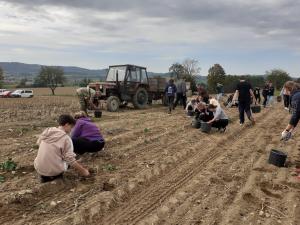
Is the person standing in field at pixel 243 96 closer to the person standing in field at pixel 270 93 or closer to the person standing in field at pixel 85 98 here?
the person standing in field at pixel 85 98

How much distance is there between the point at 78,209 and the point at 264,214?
2.43 metres

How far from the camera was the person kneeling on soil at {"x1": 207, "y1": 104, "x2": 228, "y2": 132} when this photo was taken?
11727 millimetres

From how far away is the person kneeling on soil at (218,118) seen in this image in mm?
11727

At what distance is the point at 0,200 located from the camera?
545 centimetres

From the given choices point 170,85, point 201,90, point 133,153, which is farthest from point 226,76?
point 133,153

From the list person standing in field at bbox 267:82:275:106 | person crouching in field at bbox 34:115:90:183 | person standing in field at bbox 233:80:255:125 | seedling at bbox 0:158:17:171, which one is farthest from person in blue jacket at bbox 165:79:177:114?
person crouching in field at bbox 34:115:90:183

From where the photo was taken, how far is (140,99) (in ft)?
66.0

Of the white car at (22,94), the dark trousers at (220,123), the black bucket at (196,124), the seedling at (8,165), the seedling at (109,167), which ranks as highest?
the dark trousers at (220,123)

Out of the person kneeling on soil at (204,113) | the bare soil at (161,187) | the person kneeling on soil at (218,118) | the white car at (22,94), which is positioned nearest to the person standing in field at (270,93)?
the person kneeling on soil at (204,113)

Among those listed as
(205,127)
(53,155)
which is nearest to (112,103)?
(205,127)

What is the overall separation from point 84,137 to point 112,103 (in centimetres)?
1070

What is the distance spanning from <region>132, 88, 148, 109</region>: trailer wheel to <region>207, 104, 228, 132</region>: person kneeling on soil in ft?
26.6

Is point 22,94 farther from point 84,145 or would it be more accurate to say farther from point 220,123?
point 84,145

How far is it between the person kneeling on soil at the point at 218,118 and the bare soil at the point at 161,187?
1.73 meters
